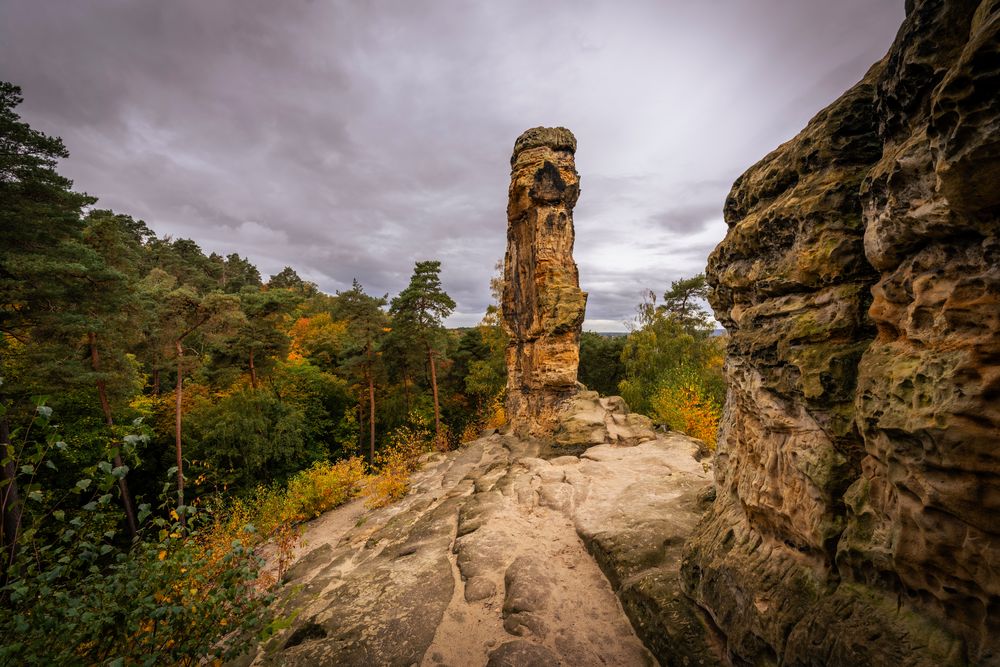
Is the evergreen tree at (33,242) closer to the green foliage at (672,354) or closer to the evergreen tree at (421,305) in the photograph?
the evergreen tree at (421,305)

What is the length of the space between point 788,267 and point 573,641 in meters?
6.05

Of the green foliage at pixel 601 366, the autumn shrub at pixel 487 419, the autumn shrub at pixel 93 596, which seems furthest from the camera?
the green foliage at pixel 601 366

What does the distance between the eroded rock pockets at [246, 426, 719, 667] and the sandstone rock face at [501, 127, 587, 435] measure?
641 cm

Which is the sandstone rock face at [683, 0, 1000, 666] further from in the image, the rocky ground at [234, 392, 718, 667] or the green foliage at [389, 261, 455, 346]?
the green foliage at [389, 261, 455, 346]

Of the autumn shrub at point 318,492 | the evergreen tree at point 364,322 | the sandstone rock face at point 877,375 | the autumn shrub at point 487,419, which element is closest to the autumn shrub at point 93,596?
the sandstone rock face at point 877,375

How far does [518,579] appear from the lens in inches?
274

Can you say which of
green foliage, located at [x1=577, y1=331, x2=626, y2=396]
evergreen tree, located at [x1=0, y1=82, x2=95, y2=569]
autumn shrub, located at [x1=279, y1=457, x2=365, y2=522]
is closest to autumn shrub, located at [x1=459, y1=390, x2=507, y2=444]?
green foliage, located at [x1=577, y1=331, x2=626, y2=396]

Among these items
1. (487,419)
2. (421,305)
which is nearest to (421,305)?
(421,305)

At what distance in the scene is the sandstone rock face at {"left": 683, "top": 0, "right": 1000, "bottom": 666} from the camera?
2744 mm

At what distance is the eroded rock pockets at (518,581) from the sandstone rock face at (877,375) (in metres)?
1.40

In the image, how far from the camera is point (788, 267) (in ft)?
15.1

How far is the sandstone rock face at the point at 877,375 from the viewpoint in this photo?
9.00ft

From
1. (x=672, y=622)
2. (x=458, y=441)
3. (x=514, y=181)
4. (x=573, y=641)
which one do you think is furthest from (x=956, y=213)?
(x=458, y=441)

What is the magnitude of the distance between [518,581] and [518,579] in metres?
0.05
